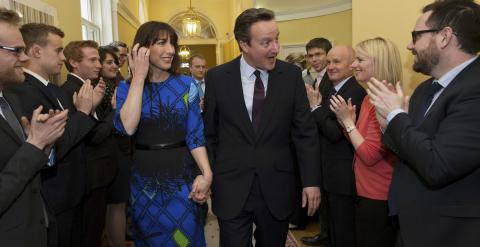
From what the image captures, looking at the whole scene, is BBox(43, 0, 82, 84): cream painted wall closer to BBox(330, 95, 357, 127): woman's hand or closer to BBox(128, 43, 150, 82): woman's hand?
BBox(128, 43, 150, 82): woman's hand

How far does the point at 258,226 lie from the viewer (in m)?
2.20

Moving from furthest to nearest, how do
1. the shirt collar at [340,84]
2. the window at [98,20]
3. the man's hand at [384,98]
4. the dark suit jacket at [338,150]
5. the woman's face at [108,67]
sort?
1. the window at [98,20]
2. the woman's face at [108,67]
3. the shirt collar at [340,84]
4. the dark suit jacket at [338,150]
5. the man's hand at [384,98]

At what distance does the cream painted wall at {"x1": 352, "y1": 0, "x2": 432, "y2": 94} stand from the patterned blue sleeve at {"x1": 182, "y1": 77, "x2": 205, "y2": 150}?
5.84 feet

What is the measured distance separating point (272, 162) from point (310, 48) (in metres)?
2.22

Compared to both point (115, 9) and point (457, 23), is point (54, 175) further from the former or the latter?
point (115, 9)

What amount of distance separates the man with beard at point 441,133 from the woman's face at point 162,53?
0.98 m

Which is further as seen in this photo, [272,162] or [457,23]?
[272,162]

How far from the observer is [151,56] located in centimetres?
196

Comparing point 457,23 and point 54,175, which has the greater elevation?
point 457,23

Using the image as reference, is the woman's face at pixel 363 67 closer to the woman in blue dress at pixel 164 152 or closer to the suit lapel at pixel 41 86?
the woman in blue dress at pixel 164 152

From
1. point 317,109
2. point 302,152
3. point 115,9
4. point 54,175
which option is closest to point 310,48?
point 317,109

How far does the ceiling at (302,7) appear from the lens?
7361 millimetres

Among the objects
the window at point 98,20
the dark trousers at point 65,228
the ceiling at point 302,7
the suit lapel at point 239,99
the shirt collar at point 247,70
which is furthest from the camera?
the ceiling at point 302,7

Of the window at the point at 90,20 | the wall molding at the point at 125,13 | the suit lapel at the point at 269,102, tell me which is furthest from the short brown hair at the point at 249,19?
the wall molding at the point at 125,13
